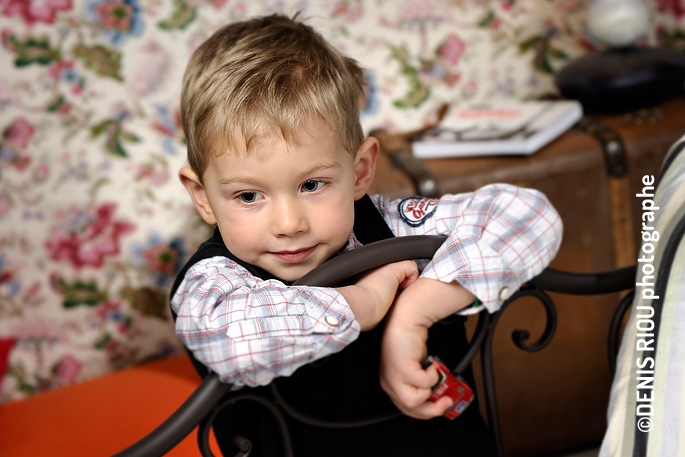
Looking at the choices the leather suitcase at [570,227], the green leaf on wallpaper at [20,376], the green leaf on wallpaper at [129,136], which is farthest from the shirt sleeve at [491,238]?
the green leaf on wallpaper at [20,376]

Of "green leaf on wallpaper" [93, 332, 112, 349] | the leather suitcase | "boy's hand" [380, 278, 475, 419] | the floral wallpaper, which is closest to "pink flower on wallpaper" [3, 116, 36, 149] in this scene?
the floral wallpaper

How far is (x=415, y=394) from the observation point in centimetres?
68

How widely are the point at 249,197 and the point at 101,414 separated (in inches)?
33.0

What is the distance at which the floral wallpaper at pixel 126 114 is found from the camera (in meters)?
1.51

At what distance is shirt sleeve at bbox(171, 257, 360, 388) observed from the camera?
1.95ft

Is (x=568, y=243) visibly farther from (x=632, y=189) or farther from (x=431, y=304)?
(x=431, y=304)

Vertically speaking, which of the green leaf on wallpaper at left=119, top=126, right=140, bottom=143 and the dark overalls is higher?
the green leaf on wallpaper at left=119, top=126, right=140, bottom=143

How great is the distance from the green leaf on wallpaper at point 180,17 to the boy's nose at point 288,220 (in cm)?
107

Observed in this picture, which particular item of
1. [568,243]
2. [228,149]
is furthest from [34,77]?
[568,243]

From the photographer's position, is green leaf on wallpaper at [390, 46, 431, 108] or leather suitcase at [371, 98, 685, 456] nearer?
leather suitcase at [371, 98, 685, 456]

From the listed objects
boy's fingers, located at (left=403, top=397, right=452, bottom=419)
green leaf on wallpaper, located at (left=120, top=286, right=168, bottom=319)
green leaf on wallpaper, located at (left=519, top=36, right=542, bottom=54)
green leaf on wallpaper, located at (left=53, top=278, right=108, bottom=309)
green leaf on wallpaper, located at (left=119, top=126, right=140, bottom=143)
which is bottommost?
green leaf on wallpaper, located at (left=120, top=286, right=168, bottom=319)

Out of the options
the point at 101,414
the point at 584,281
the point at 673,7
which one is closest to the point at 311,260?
the point at 584,281

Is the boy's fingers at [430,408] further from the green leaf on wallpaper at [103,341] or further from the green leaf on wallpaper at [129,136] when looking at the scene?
the green leaf on wallpaper at [103,341]

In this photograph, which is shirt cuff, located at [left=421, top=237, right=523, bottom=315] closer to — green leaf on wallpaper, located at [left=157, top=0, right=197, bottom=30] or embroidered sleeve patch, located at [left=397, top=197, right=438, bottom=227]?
embroidered sleeve patch, located at [left=397, top=197, right=438, bottom=227]
